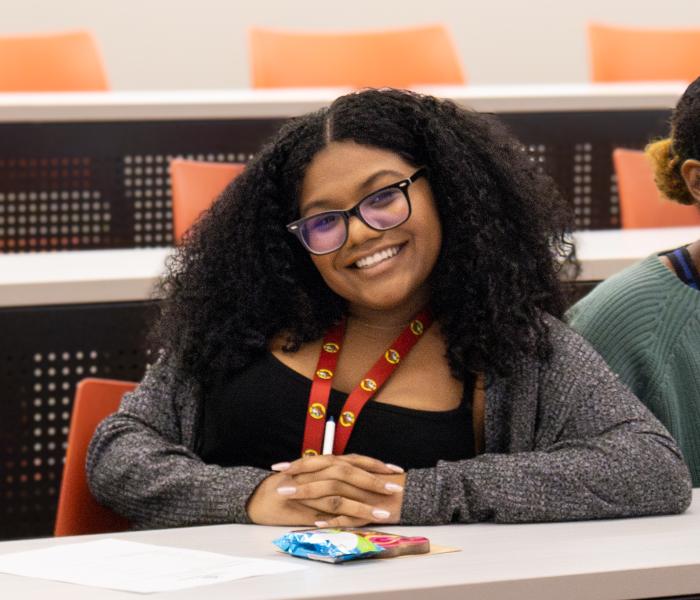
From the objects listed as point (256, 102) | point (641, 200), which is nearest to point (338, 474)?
point (641, 200)

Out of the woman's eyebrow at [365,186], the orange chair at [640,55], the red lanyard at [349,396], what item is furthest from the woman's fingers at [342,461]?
the orange chair at [640,55]

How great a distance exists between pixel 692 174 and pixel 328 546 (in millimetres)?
892

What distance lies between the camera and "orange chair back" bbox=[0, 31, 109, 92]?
15.4 feet

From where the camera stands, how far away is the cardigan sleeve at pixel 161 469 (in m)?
1.72

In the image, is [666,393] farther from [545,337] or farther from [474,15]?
[474,15]

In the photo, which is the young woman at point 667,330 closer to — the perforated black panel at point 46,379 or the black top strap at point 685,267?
the black top strap at point 685,267

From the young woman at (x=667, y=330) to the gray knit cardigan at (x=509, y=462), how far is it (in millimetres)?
184

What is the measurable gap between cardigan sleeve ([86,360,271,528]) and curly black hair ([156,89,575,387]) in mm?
50

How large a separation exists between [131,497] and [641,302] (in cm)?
79

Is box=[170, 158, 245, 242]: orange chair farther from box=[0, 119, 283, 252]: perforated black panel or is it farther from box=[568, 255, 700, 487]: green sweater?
box=[568, 255, 700, 487]: green sweater

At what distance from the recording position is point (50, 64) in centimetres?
475

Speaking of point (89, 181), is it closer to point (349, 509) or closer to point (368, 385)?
point (368, 385)

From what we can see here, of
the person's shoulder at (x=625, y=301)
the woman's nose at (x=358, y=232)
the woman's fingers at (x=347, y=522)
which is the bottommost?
the woman's fingers at (x=347, y=522)

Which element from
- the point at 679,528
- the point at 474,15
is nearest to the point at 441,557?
the point at 679,528
